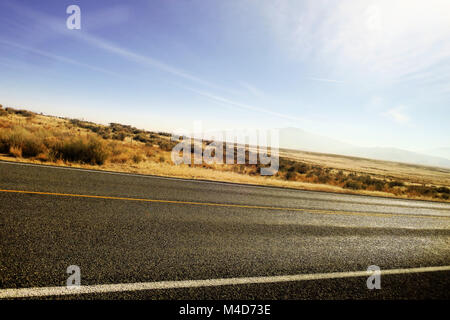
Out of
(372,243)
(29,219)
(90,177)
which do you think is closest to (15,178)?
(90,177)

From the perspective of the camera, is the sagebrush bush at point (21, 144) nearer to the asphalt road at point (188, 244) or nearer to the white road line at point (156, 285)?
the asphalt road at point (188, 244)

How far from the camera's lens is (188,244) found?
385 cm

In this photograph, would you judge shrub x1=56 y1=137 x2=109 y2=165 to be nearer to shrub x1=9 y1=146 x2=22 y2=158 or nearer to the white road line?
shrub x1=9 y1=146 x2=22 y2=158

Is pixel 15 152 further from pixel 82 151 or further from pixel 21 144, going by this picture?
pixel 82 151

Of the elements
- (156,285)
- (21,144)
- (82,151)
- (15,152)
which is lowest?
(156,285)

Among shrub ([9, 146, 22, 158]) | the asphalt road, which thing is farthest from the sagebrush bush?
the asphalt road

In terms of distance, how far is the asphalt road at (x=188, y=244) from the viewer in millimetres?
2822

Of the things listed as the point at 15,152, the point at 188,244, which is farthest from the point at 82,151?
the point at 188,244

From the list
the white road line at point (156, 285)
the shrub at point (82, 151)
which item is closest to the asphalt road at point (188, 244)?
the white road line at point (156, 285)

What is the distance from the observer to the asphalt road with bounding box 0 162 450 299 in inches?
111

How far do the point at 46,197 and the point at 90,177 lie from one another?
2854 millimetres

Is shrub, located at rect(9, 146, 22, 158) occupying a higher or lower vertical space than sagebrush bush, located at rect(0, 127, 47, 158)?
lower
